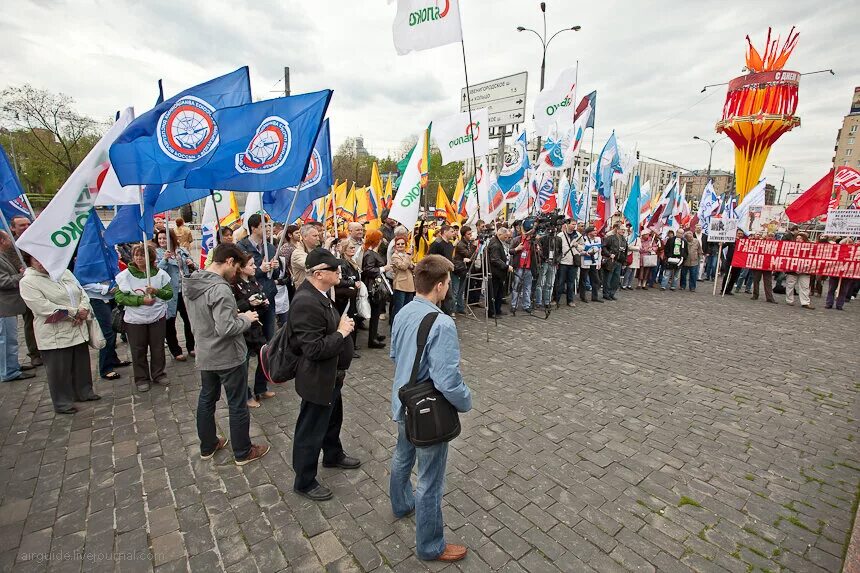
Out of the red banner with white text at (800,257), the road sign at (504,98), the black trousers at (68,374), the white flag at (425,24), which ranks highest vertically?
the road sign at (504,98)

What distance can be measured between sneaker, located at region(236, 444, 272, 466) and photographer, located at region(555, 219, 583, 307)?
27.3 ft

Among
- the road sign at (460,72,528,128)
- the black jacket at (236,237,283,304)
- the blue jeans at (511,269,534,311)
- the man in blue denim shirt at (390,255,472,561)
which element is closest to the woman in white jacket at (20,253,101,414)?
the black jacket at (236,237,283,304)

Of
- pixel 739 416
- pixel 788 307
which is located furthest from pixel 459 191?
pixel 739 416

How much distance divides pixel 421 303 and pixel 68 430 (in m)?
4.35

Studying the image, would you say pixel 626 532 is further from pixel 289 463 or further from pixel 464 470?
pixel 289 463

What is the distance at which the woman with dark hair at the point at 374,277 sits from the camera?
22.4 ft

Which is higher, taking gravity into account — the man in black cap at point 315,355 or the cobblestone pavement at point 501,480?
the man in black cap at point 315,355

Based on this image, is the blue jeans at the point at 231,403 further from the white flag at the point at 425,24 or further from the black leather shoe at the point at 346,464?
the white flag at the point at 425,24

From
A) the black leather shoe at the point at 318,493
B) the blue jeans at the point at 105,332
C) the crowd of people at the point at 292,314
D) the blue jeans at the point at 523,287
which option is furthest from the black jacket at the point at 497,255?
the blue jeans at the point at 105,332

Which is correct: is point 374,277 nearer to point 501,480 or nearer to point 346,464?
point 346,464

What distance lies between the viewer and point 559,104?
10.2 m

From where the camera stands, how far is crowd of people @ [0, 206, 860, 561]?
2660 millimetres

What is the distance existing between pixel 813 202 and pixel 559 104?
800cm

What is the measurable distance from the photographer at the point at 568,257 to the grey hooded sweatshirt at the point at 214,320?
8.42 m
